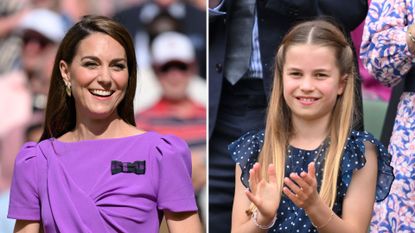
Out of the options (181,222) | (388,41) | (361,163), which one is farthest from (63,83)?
(388,41)

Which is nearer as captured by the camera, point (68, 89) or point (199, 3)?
point (68, 89)

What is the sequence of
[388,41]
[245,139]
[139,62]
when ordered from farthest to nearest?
[139,62]
[388,41]
[245,139]

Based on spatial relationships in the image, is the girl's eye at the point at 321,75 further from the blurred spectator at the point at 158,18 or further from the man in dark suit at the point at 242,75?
the blurred spectator at the point at 158,18

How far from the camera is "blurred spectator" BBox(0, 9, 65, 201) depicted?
5160 millimetres

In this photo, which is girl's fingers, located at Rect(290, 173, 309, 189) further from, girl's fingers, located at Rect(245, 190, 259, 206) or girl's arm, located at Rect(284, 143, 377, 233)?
girl's fingers, located at Rect(245, 190, 259, 206)

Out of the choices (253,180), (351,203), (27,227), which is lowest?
(27,227)

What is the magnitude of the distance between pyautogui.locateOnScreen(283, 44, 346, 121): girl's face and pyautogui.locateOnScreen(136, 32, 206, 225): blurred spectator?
1.84m

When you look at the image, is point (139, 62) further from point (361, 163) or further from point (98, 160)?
point (361, 163)

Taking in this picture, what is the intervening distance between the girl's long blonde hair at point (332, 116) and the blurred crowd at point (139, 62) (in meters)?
1.72

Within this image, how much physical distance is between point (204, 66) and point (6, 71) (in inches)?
37.4

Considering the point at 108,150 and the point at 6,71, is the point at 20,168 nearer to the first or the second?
the point at 108,150

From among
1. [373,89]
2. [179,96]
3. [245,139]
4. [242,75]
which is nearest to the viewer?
[245,139]

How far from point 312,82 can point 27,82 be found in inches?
87.3

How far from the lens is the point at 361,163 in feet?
10.8
